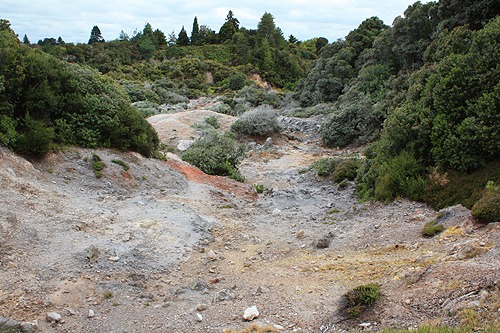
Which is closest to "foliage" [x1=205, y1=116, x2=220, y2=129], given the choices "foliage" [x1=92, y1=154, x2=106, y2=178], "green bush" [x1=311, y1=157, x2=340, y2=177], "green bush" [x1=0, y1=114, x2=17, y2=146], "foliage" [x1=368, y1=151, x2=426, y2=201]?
"green bush" [x1=311, y1=157, x2=340, y2=177]

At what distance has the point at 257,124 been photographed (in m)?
25.3

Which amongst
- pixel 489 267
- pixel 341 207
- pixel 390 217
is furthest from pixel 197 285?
pixel 341 207

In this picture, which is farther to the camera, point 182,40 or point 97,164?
point 182,40

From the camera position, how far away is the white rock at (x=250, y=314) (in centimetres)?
487

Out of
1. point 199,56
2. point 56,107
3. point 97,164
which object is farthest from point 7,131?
point 199,56

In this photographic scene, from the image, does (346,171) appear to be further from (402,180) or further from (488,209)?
(488,209)

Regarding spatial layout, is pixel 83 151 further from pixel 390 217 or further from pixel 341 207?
pixel 390 217

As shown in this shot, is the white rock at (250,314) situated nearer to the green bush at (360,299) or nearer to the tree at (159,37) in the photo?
the green bush at (360,299)

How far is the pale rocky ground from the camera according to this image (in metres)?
4.59

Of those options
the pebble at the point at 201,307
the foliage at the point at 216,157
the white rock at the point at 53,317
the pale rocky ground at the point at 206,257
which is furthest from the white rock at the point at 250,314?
the foliage at the point at 216,157

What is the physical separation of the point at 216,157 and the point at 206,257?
9.00 m

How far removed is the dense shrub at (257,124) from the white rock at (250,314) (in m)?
20.6

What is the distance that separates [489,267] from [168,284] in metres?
4.54

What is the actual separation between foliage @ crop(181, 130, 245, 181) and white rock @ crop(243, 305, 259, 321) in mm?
10168
